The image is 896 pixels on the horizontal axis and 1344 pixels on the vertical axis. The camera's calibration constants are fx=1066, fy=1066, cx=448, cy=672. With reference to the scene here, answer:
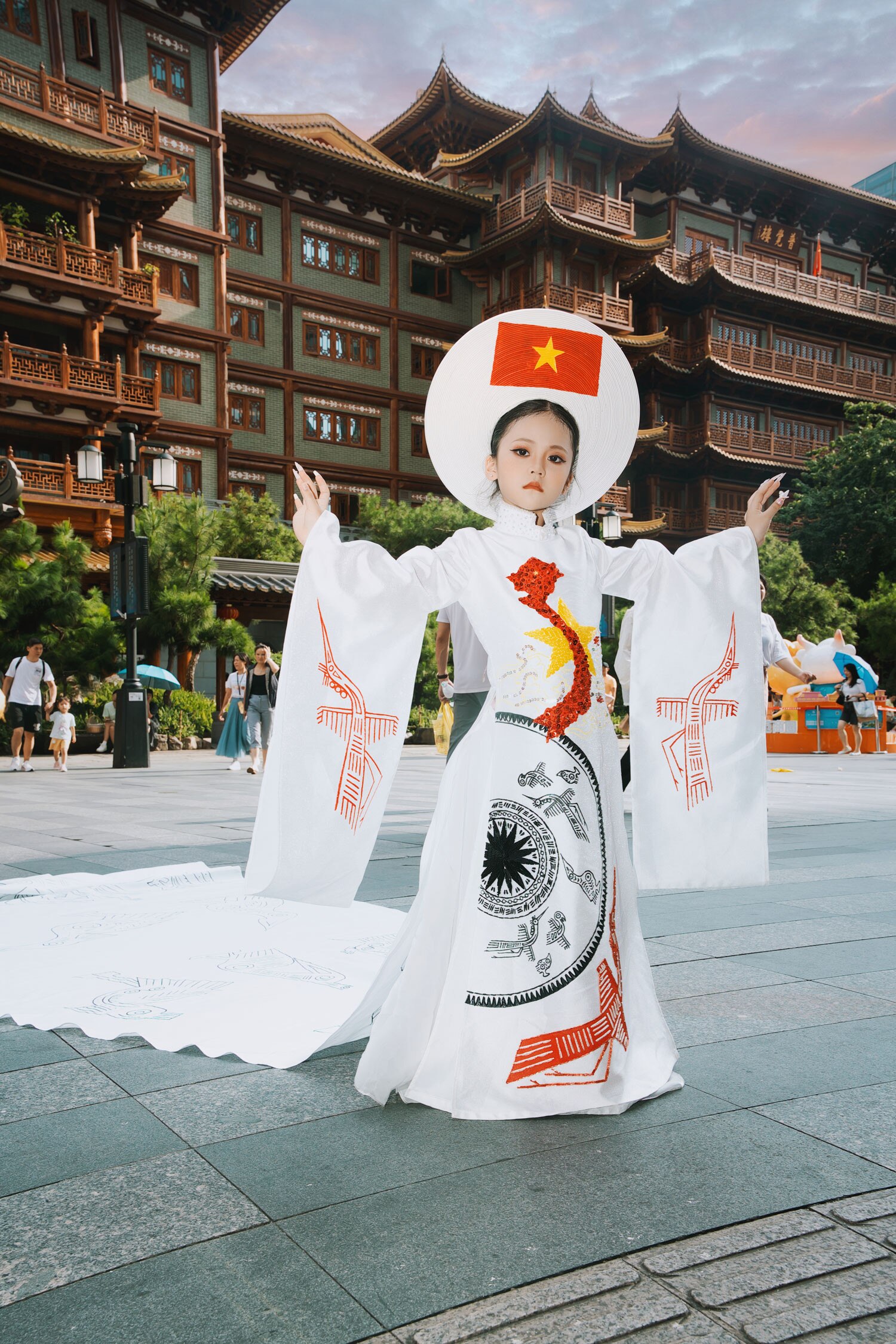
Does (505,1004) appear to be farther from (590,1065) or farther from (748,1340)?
(748,1340)

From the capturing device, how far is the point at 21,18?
22625 mm

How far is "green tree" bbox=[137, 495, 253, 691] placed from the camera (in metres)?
19.7

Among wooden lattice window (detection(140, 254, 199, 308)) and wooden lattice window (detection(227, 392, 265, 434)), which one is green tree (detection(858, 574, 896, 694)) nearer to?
wooden lattice window (detection(227, 392, 265, 434))

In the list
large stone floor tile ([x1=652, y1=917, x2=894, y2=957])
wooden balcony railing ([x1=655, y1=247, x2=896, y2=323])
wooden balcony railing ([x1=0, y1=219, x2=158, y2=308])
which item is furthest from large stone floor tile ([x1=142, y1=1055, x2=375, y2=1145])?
wooden balcony railing ([x1=655, y1=247, x2=896, y2=323])

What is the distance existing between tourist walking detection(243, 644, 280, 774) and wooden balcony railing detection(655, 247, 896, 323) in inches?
917

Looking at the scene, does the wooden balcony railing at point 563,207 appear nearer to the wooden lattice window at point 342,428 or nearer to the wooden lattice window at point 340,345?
the wooden lattice window at point 340,345

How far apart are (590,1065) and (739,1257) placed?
2.22ft

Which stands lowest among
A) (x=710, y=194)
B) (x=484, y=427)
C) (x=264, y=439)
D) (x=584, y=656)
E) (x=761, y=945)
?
(x=761, y=945)

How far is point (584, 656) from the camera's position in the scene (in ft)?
8.59

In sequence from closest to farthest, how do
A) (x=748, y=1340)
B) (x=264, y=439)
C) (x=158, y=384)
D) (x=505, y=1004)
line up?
(x=748, y=1340)
(x=505, y=1004)
(x=158, y=384)
(x=264, y=439)

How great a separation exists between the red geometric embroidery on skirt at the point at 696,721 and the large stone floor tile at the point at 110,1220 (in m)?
1.52

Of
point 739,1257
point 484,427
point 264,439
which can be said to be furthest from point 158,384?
point 739,1257

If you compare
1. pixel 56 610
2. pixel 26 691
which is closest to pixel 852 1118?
pixel 26 691

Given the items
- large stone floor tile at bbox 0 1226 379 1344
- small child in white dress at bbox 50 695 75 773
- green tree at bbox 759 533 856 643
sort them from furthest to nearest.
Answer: green tree at bbox 759 533 856 643, small child in white dress at bbox 50 695 75 773, large stone floor tile at bbox 0 1226 379 1344
